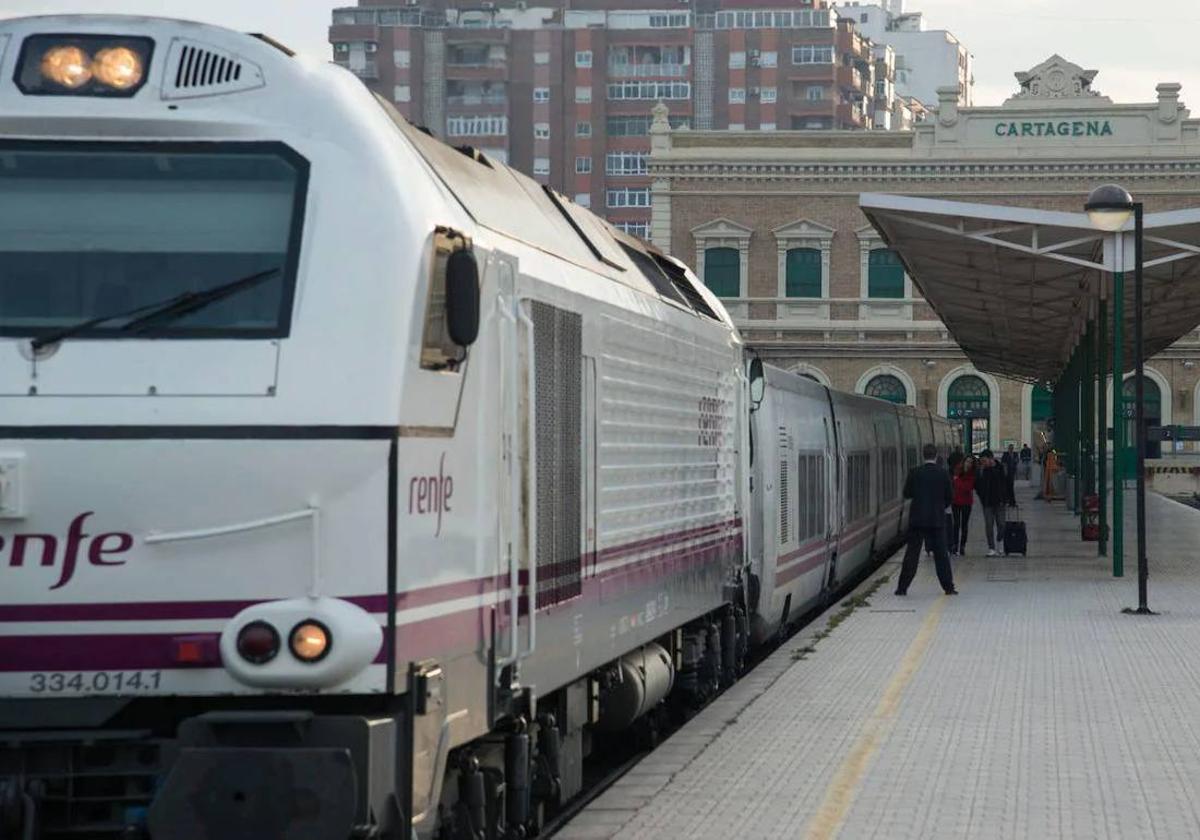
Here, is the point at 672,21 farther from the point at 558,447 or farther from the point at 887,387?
the point at 558,447

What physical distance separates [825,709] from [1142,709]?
2007 mm

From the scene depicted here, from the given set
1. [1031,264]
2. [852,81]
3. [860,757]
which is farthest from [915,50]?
[860,757]

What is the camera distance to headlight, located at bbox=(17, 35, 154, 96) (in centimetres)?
716

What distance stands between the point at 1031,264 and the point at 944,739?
840 inches

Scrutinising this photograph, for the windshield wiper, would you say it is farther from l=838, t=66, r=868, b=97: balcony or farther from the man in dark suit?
l=838, t=66, r=868, b=97: balcony

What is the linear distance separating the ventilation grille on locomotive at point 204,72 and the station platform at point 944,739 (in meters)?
3.84

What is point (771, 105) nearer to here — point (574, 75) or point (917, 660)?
point (574, 75)

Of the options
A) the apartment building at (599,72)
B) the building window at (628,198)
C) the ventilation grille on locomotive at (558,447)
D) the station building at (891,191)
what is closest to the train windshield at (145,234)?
the ventilation grille on locomotive at (558,447)

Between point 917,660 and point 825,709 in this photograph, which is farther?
point 917,660

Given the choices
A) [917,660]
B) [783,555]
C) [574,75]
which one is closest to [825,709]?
[917,660]

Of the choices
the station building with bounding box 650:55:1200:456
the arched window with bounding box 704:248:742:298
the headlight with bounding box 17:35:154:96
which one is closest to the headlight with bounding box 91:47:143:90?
the headlight with bounding box 17:35:154:96

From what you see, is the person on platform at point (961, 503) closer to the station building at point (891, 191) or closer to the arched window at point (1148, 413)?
the arched window at point (1148, 413)

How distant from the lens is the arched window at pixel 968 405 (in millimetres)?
75188

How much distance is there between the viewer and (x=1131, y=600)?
23.6 metres
